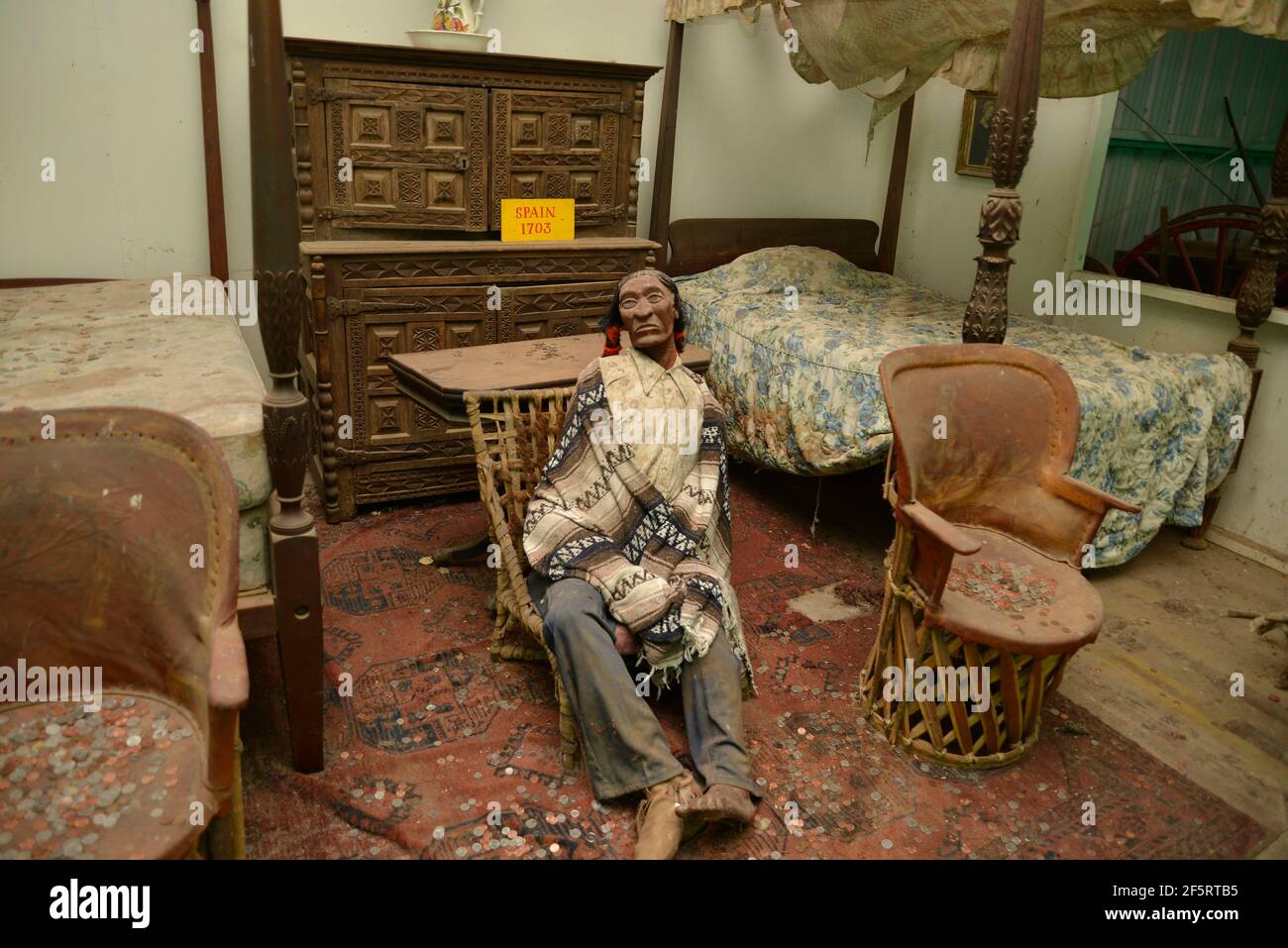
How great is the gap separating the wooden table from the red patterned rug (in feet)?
2.28

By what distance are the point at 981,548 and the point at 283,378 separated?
1946 millimetres

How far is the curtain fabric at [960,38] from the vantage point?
379cm

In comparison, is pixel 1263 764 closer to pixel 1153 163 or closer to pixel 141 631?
pixel 141 631

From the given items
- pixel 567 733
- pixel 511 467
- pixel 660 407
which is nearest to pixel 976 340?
pixel 660 407

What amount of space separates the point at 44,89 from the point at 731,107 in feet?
11.3

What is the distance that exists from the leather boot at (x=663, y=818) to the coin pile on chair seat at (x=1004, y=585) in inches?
37.0

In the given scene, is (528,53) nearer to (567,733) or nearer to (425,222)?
(425,222)

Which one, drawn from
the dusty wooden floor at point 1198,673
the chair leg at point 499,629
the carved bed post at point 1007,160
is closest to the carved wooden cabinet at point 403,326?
the chair leg at point 499,629

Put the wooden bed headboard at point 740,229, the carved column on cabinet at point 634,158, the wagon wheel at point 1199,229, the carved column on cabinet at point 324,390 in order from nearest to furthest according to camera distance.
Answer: the carved column on cabinet at point 324,390, the carved column on cabinet at point 634,158, the wagon wheel at point 1199,229, the wooden bed headboard at point 740,229

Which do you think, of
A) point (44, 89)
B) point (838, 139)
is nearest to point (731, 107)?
point (838, 139)

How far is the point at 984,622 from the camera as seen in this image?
254 cm

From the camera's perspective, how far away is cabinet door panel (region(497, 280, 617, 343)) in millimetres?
4324

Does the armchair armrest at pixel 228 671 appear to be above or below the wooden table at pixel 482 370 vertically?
below

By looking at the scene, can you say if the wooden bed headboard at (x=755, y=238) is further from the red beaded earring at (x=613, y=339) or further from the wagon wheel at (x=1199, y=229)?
the red beaded earring at (x=613, y=339)
